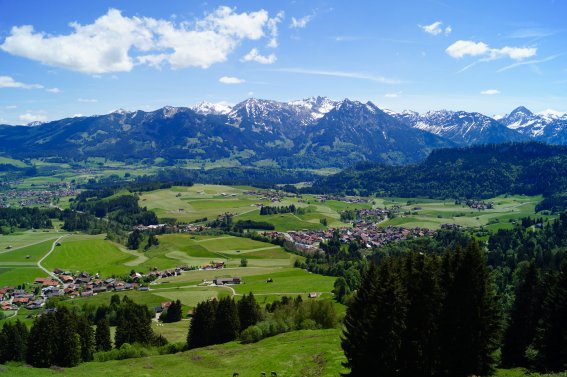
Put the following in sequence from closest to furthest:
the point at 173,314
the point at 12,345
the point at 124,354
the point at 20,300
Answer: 1. the point at 12,345
2. the point at 124,354
3. the point at 173,314
4. the point at 20,300

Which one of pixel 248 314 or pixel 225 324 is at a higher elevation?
pixel 248 314

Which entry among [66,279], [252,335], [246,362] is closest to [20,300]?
[66,279]

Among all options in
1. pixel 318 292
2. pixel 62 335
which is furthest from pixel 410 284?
pixel 318 292

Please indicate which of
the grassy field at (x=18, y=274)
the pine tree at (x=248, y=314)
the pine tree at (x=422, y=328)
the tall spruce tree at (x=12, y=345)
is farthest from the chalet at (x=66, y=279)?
the pine tree at (x=422, y=328)

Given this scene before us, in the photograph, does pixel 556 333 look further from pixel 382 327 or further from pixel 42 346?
pixel 42 346

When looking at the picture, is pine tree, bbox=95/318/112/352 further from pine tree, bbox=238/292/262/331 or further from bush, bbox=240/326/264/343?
bush, bbox=240/326/264/343

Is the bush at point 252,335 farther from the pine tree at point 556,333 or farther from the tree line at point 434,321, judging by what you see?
the pine tree at point 556,333
